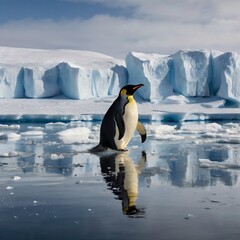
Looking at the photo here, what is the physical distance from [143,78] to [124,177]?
2004 cm

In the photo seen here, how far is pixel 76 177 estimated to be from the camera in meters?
5.80

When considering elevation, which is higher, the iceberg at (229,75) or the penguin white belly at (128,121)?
the iceberg at (229,75)

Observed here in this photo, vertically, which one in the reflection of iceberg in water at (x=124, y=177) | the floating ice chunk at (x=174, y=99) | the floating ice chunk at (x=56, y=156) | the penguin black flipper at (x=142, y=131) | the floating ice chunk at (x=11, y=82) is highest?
the floating ice chunk at (x=11, y=82)

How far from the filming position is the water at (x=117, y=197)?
329 cm

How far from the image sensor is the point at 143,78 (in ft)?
83.5

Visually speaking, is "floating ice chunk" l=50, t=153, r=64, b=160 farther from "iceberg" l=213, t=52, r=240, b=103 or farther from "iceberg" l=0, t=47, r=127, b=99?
"iceberg" l=213, t=52, r=240, b=103

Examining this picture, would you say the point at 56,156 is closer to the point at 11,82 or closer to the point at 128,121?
the point at 128,121

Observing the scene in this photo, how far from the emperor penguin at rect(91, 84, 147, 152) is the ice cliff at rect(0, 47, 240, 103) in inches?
643

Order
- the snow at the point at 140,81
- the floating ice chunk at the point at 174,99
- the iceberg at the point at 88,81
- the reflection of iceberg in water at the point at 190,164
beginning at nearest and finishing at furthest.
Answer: the reflection of iceberg in water at the point at 190,164
the snow at the point at 140,81
the floating ice chunk at the point at 174,99
the iceberg at the point at 88,81

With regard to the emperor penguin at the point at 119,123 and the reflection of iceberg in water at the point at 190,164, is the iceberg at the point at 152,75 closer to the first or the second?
the reflection of iceberg in water at the point at 190,164

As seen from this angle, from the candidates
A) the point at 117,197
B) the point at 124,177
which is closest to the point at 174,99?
the point at 124,177

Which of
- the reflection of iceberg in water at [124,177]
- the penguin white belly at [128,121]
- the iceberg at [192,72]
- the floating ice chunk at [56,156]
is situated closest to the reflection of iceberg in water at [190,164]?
the reflection of iceberg in water at [124,177]

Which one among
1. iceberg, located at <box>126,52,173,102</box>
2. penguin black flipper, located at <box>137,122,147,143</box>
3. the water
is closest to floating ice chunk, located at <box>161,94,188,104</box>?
iceberg, located at <box>126,52,173,102</box>

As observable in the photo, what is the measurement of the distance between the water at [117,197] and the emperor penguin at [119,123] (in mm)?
767
